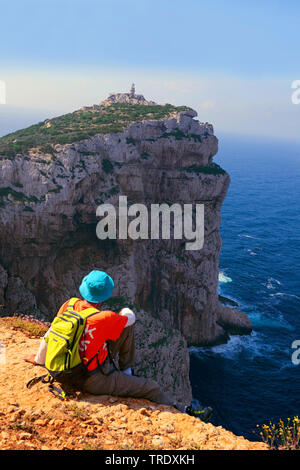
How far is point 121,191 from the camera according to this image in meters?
38.9

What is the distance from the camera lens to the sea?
3916 centimetres

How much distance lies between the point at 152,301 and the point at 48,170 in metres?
22.5

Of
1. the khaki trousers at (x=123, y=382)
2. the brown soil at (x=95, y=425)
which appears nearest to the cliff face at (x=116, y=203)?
the brown soil at (x=95, y=425)

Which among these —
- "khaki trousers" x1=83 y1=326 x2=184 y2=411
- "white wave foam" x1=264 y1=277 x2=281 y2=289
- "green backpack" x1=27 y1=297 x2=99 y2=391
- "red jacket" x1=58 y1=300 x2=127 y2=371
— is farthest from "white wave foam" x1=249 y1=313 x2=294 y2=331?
"green backpack" x1=27 y1=297 x2=99 y2=391

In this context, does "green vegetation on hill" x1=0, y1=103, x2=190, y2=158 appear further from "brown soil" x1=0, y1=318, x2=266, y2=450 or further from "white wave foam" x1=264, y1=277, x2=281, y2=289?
"white wave foam" x1=264, y1=277, x2=281, y2=289

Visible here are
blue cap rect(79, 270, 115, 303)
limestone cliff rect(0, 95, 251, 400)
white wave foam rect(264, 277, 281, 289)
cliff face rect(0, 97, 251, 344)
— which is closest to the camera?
blue cap rect(79, 270, 115, 303)

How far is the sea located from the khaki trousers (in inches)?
323

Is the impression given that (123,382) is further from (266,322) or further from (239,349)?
(266,322)

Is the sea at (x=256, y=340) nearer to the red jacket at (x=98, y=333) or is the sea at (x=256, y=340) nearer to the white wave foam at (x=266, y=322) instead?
the white wave foam at (x=266, y=322)

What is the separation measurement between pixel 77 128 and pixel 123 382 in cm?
4187

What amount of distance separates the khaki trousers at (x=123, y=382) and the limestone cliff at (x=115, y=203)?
2028 centimetres

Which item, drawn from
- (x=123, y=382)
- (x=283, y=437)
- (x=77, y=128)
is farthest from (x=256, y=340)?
(x=123, y=382)
